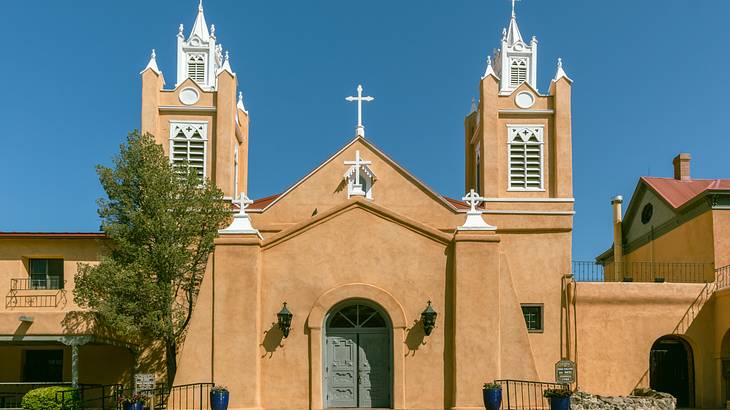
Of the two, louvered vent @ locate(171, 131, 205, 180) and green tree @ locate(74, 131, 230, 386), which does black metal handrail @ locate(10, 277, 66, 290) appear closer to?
green tree @ locate(74, 131, 230, 386)

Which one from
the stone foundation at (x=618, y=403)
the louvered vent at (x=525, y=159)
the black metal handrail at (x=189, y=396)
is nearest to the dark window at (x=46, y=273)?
the black metal handrail at (x=189, y=396)

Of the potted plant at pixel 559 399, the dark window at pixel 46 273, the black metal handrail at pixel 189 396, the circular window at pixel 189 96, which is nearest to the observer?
the potted plant at pixel 559 399

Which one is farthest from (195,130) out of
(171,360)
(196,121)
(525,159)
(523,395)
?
(523,395)

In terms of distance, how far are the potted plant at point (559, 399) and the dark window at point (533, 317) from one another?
35.0 feet

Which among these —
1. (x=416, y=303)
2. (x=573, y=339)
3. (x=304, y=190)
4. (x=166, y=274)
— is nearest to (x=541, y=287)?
(x=573, y=339)

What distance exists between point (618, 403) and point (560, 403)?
418 centimetres

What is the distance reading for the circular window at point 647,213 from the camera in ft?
130

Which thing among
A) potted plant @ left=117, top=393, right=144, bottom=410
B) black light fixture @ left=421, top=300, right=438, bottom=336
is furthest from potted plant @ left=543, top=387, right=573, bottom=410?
potted plant @ left=117, top=393, right=144, bottom=410

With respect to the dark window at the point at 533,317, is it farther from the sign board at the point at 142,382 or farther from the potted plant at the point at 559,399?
the sign board at the point at 142,382

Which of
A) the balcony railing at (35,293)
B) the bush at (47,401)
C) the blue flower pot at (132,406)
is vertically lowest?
the bush at (47,401)

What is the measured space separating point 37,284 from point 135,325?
4855mm

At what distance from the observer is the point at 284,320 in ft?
70.8

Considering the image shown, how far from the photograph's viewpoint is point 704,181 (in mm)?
39688

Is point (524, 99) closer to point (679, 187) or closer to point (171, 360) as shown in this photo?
point (679, 187)
